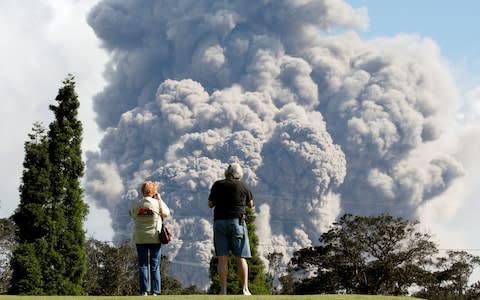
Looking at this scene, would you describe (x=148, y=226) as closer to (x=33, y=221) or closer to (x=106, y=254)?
(x=33, y=221)

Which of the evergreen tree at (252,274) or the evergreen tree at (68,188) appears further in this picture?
the evergreen tree at (252,274)

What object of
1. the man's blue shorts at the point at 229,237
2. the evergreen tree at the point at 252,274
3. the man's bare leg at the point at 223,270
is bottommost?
the man's bare leg at the point at 223,270

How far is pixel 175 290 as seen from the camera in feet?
233

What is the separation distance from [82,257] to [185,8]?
491ft

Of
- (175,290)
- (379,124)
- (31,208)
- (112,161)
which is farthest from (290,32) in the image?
(31,208)

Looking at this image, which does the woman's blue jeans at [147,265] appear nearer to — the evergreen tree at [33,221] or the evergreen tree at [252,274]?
the evergreen tree at [33,221]

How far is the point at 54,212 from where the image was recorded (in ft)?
97.3

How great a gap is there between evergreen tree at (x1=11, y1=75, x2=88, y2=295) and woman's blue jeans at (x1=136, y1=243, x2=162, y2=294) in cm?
1369

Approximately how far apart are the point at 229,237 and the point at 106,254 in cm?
5289

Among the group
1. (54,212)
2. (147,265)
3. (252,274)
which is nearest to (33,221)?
(54,212)

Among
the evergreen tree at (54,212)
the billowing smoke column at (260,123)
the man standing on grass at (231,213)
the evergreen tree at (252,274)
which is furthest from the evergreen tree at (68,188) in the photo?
the billowing smoke column at (260,123)

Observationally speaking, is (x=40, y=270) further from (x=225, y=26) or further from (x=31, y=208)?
(x=225, y=26)

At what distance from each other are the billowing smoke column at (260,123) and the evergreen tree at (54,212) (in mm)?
132019

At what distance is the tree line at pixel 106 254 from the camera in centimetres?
2920
